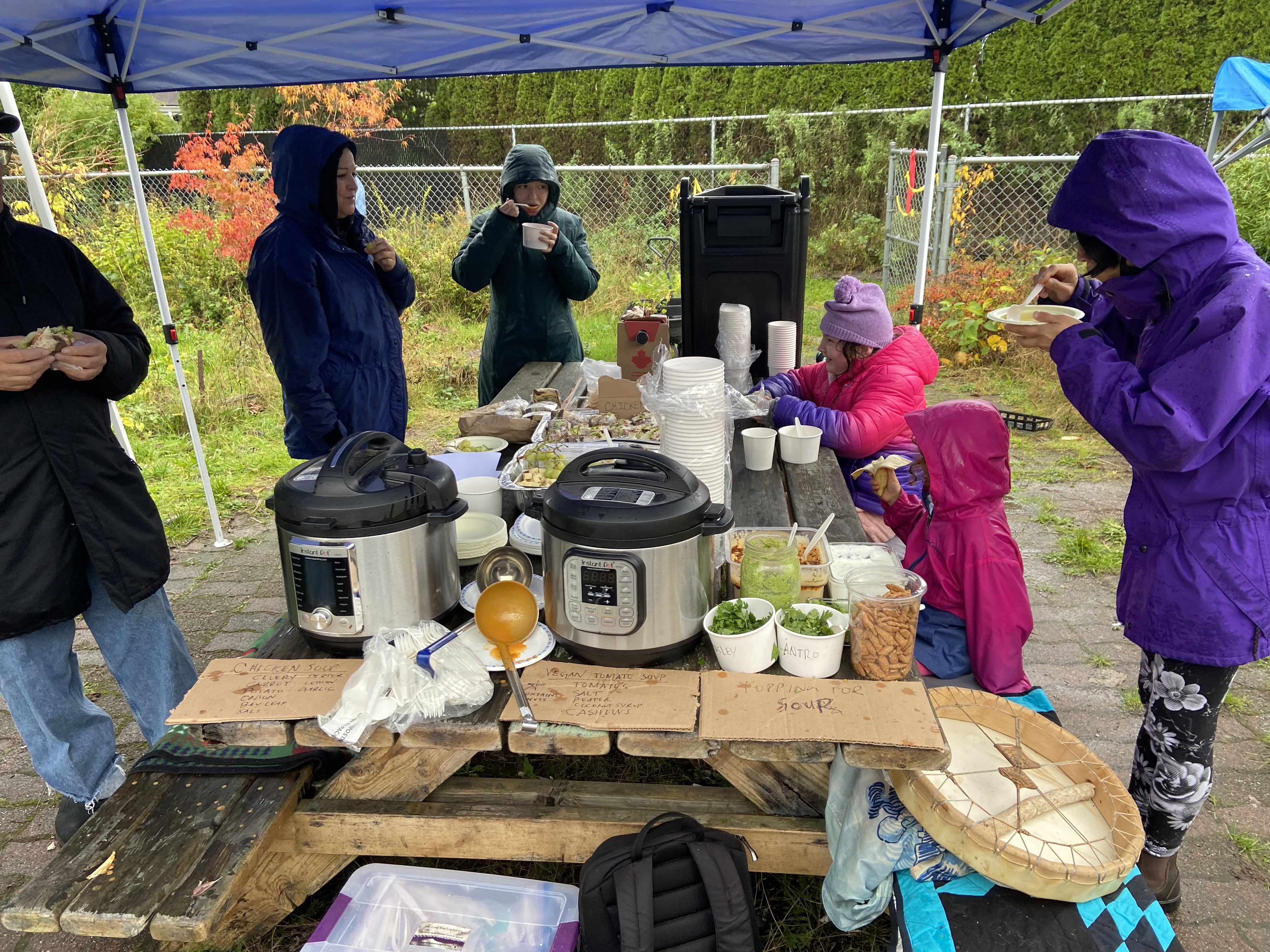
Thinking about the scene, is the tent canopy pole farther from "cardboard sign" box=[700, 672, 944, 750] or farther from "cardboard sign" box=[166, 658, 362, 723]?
"cardboard sign" box=[166, 658, 362, 723]

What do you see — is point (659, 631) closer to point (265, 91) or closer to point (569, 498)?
point (569, 498)

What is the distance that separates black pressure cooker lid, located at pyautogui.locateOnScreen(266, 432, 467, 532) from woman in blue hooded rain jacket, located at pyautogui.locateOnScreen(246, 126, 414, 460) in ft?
4.73

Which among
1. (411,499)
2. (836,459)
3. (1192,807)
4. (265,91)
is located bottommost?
(1192,807)

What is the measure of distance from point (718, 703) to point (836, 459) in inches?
70.4

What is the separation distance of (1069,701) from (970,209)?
692cm

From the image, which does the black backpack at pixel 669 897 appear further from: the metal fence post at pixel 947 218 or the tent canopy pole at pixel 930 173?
the metal fence post at pixel 947 218

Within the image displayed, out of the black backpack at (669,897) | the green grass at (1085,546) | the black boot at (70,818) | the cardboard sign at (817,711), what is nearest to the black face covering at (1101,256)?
the cardboard sign at (817,711)

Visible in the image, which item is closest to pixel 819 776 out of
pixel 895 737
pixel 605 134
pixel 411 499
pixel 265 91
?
pixel 895 737

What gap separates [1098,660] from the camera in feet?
12.1

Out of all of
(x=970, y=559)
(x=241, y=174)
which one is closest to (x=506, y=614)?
(x=970, y=559)

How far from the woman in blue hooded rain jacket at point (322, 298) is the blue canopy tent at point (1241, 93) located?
701cm

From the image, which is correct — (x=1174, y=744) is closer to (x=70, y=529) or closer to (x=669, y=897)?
(x=669, y=897)

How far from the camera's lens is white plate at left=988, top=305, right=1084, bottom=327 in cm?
222

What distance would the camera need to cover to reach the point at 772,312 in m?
4.17
